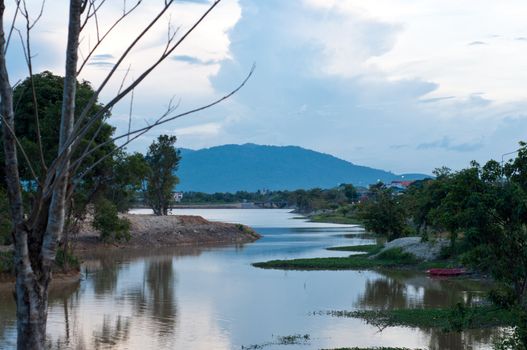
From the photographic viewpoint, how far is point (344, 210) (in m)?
140

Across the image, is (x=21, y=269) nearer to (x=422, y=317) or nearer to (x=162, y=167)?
(x=422, y=317)

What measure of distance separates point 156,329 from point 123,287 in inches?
488

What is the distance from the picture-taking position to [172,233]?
70750 mm

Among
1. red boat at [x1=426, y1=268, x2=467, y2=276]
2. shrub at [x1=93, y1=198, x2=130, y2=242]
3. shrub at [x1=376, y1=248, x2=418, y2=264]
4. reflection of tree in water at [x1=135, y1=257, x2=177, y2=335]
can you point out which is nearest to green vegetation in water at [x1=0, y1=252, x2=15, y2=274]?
reflection of tree in water at [x1=135, y1=257, x2=177, y2=335]

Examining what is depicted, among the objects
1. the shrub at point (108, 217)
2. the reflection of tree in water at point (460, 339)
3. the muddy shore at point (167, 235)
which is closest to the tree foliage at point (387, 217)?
the muddy shore at point (167, 235)

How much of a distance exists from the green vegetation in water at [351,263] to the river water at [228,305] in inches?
77.8

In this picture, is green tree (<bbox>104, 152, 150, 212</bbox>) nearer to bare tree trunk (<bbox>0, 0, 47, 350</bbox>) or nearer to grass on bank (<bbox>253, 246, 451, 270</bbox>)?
grass on bank (<bbox>253, 246, 451, 270</bbox>)

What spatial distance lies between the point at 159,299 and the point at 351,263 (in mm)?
18282

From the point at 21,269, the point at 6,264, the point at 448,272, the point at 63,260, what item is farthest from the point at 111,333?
the point at 448,272

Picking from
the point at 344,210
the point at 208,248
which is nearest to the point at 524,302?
the point at 208,248

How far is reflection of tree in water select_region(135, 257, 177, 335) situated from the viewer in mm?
24609

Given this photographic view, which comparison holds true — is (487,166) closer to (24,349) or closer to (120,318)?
(24,349)

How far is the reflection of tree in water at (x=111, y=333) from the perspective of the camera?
68.6 feet

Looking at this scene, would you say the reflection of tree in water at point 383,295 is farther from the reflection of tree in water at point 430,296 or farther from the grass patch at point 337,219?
the grass patch at point 337,219
